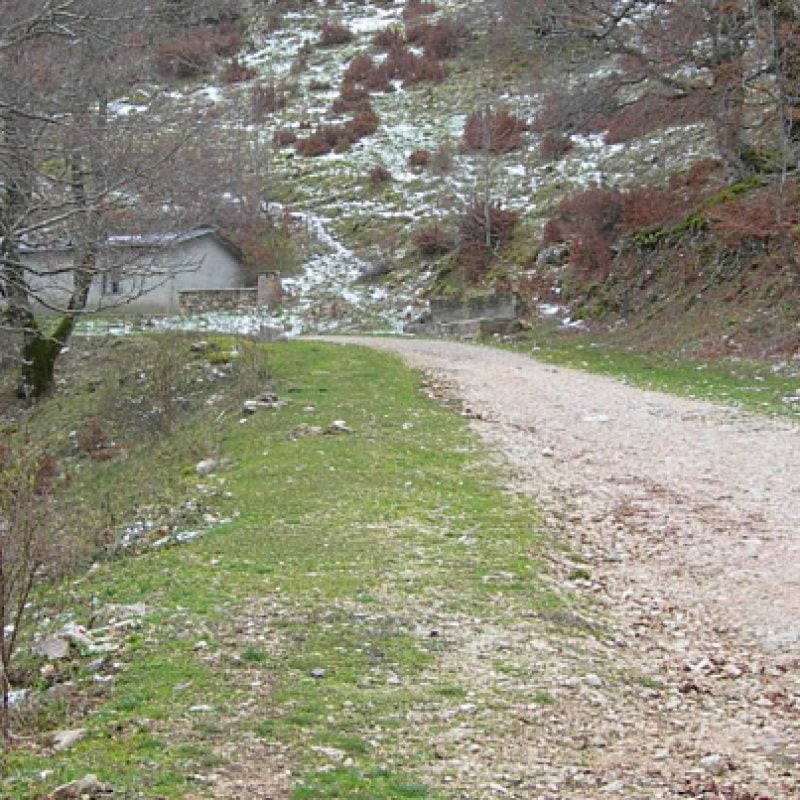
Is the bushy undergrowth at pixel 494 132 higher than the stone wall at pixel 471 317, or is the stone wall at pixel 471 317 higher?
the bushy undergrowth at pixel 494 132

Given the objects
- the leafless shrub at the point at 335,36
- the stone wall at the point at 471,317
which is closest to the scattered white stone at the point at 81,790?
the stone wall at the point at 471,317

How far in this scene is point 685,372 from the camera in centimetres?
1661

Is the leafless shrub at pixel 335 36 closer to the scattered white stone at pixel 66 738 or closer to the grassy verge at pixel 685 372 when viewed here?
the grassy verge at pixel 685 372

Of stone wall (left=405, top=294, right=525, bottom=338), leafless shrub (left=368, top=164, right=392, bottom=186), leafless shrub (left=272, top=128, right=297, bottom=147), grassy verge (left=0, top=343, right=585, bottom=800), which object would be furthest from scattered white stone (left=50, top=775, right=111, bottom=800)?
leafless shrub (left=272, top=128, right=297, bottom=147)

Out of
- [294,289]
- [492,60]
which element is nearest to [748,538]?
[294,289]

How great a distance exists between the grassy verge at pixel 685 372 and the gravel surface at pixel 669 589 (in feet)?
2.29

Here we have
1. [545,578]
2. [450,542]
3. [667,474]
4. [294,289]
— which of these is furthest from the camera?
[294,289]

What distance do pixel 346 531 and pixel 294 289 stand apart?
81.4 feet

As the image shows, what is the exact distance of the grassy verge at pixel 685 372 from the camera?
13.5 meters

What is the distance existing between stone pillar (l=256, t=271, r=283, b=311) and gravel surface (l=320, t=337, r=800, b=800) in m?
18.0

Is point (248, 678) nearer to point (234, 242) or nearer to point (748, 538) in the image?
point (748, 538)

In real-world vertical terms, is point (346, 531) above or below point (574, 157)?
below

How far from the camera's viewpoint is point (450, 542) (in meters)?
7.46

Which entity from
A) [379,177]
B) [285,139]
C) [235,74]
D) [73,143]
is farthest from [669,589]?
[235,74]
